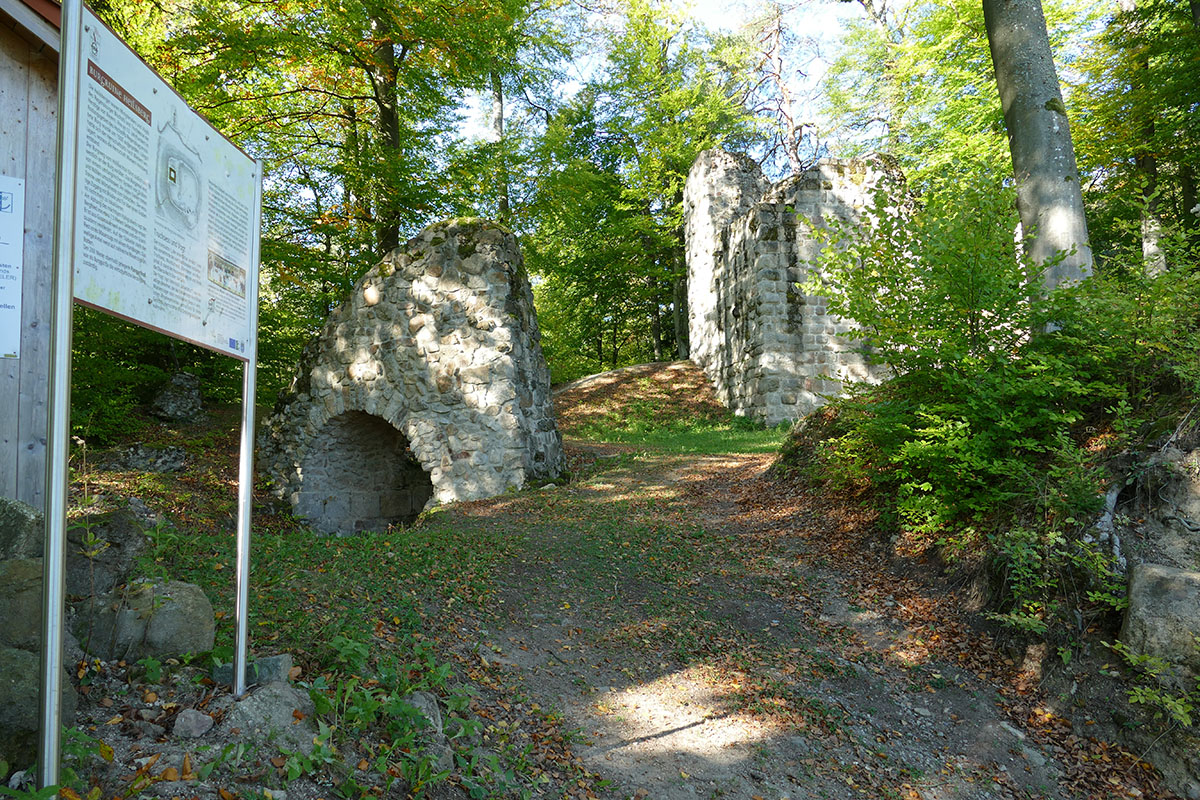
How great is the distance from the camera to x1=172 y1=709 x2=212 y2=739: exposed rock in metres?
2.38

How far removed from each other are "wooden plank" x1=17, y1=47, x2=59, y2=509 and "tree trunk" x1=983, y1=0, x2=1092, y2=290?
23.4 feet

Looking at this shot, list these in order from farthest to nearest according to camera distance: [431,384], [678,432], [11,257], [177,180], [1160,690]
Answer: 1. [678,432]
2. [431,384]
3. [1160,690]
4. [11,257]
5. [177,180]

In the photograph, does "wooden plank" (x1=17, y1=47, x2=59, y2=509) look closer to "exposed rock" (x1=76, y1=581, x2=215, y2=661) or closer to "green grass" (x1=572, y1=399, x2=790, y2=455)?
"exposed rock" (x1=76, y1=581, x2=215, y2=661)

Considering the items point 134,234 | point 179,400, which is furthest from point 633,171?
point 134,234

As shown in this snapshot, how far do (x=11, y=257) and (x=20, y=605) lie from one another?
2034mm

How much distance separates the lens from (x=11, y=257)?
3471mm

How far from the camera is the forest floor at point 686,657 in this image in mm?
3260

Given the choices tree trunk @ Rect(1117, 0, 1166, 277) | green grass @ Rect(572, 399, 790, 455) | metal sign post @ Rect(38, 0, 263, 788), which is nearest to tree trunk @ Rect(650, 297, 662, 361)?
green grass @ Rect(572, 399, 790, 455)

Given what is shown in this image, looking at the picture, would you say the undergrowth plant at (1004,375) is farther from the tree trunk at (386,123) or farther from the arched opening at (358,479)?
the tree trunk at (386,123)

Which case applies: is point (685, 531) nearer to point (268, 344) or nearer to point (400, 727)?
point (400, 727)

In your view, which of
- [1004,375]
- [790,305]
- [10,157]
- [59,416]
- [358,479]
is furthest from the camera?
[790,305]

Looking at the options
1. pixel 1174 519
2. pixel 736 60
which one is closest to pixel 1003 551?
pixel 1174 519

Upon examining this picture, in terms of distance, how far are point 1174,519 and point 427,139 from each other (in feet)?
39.0

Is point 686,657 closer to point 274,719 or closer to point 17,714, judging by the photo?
point 274,719
